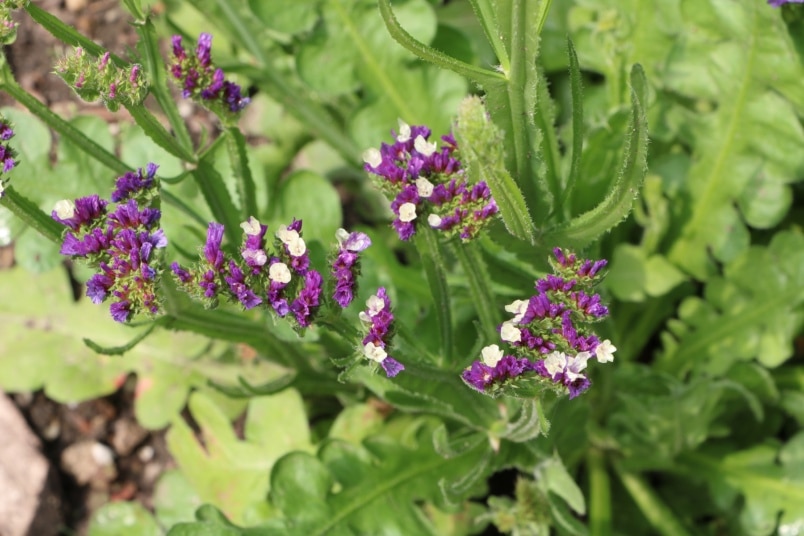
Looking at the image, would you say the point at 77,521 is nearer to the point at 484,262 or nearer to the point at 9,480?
the point at 9,480

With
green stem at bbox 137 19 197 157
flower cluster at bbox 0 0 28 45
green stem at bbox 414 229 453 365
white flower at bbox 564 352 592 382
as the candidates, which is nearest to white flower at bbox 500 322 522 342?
white flower at bbox 564 352 592 382

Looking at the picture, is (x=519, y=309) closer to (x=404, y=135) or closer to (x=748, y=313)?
(x=404, y=135)

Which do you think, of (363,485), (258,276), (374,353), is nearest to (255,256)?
(258,276)

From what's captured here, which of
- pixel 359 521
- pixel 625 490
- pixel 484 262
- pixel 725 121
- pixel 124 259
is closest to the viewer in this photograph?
pixel 124 259

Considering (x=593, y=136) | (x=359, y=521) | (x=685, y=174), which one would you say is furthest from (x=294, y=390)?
(x=685, y=174)

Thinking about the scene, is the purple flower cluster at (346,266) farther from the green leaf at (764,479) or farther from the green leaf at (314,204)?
the green leaf at (764,479)

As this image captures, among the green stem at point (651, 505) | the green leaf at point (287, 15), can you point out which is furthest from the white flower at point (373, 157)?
the green stem at point (651, 505)
